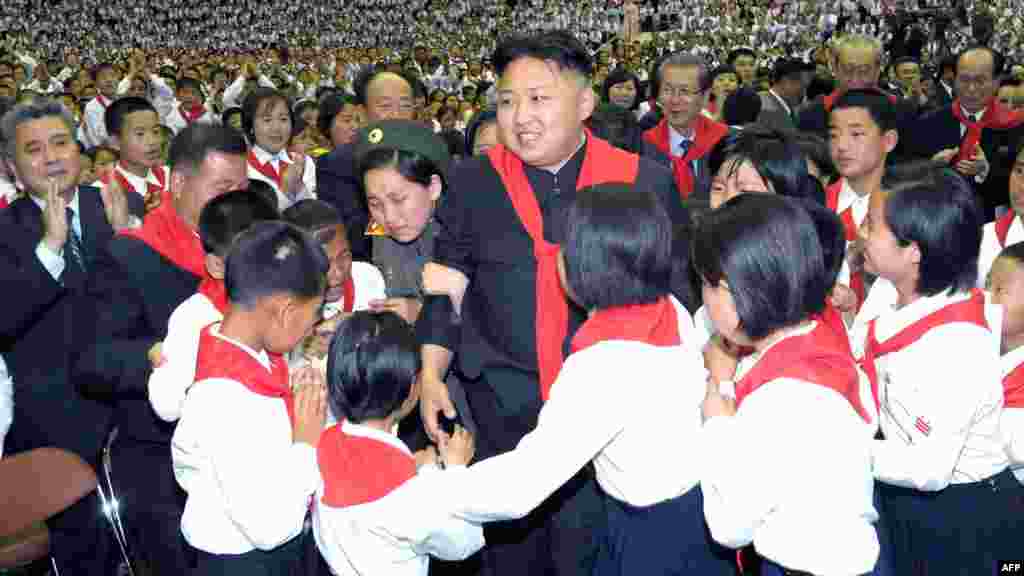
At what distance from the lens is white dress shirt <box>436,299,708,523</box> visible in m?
1.82

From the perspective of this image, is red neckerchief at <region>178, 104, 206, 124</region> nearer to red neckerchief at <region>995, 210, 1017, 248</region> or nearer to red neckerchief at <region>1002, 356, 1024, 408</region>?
red neckerchief at <region>995, 210, 1017, 248</region>

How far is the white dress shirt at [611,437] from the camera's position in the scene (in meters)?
1.82

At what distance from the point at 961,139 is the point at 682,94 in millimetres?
1777

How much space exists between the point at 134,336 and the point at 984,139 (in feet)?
15.5

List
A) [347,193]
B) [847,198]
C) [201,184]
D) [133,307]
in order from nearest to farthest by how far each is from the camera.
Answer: [133,307]
[201,184]
[847,198]
[347,193]

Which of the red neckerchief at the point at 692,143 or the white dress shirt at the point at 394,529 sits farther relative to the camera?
the red neckerchief at the point at 692,143

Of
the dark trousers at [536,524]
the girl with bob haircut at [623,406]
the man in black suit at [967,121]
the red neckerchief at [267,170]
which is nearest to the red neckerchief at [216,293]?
the dark trousers at [536,524]

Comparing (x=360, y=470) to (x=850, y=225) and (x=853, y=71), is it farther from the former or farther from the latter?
(x=853, y=71)

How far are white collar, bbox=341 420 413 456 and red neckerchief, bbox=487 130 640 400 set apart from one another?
394 millimetres

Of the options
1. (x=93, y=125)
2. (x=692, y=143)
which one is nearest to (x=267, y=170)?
(x=692, y=143)

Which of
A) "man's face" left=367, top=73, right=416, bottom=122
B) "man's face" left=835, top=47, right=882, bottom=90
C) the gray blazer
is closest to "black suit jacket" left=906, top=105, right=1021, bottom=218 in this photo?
"man's face" left=835, top=47, right=882, bottom=90

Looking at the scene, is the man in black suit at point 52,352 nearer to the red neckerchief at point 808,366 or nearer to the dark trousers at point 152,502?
the dark trousers at point 152,502

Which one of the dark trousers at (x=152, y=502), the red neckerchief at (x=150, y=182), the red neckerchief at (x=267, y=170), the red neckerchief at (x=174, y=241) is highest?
the red neckerchief at (x=174, y=241)

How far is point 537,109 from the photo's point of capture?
7.73ft
